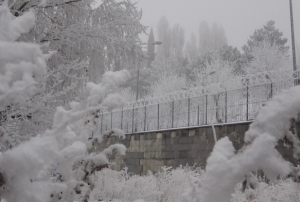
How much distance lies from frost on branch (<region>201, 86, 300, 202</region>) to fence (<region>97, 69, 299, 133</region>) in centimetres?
835

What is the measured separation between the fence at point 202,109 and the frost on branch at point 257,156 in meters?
8.35

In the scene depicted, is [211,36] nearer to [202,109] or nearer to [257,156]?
[202,109]

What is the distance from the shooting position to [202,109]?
13352mm

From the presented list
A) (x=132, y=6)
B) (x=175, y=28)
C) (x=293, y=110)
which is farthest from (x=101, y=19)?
(x=175, y=28)

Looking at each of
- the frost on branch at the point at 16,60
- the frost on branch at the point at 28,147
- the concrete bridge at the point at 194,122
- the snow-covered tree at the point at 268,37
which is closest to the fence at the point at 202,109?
the concrete bridge at the point at 194,122

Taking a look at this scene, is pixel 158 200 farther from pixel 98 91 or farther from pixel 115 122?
pixel 115 122

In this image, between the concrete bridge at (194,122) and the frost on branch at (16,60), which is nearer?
the frost on branch at (16,60)

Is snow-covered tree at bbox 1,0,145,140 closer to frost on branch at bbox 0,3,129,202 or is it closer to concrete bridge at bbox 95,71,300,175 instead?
frost on branch at bbox 0,3,129,202

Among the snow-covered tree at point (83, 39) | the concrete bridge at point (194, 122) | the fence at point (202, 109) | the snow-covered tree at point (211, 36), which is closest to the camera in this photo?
the snow-covered tree at point (83, 39)

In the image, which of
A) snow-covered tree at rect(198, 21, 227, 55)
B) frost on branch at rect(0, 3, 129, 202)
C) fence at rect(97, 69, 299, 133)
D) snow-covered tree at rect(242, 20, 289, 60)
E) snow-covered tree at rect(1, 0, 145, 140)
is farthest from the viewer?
snow-covered tree at rect(198, 21, 227, 55)

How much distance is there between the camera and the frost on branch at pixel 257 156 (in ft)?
3.26

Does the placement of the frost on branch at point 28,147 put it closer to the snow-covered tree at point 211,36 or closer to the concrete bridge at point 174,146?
the concrete bridge at point 174,146

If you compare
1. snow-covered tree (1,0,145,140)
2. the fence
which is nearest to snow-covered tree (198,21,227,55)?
the fence

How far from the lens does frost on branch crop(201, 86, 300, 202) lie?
0.99 m
